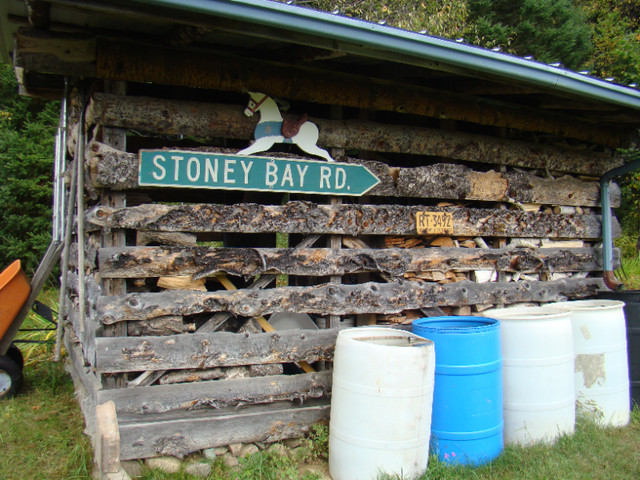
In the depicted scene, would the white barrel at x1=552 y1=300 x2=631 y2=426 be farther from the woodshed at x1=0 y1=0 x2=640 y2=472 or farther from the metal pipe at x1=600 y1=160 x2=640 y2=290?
the metal pipe at x1=600 y1=160 x2=640 y2=290

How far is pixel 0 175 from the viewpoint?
11336 mm

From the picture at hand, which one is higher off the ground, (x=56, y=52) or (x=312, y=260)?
(x=56, y=52)

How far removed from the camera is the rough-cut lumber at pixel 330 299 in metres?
3.73

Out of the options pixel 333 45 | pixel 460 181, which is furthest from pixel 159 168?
pixel 460 181

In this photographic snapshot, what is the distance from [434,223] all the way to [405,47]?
162cm

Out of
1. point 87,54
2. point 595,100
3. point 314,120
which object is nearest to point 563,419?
point 595,100

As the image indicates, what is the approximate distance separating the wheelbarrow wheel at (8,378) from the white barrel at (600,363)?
16.4 feet

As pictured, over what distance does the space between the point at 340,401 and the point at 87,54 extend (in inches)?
109

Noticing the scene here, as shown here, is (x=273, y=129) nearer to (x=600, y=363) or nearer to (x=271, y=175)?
(x=271, y=175)

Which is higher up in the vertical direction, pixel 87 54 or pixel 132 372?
pixel 87 54

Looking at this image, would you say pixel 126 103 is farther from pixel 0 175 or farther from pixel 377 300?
pixel 0 175

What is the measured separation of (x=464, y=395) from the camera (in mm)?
3793

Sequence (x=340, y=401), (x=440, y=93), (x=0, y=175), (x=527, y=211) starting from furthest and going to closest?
(x=0, y=175) → (x=527, y=211) → (x=440, y=93) → (x=340, y=401)

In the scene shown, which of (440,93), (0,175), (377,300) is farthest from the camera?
(0,175)
